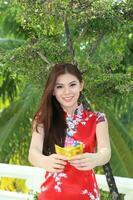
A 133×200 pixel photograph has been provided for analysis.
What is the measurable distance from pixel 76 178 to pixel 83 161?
0.48 ft

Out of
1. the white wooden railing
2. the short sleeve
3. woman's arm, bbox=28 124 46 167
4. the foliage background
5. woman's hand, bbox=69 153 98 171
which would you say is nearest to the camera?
woman's hand, bbox=69 153 98 171

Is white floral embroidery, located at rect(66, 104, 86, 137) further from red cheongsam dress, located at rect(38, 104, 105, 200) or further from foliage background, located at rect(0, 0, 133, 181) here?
foliage background, located at rect(0, 0, 133, 181)

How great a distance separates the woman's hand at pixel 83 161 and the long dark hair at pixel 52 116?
272mm

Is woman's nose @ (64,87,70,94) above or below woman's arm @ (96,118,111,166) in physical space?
above

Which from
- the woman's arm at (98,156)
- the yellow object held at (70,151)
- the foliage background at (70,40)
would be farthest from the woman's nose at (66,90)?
the foliage background at (70,40)

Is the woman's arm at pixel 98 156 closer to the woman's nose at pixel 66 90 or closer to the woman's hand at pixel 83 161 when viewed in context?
→ the woman's hand at pixel 83 161

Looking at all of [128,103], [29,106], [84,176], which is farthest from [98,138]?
[128,103]

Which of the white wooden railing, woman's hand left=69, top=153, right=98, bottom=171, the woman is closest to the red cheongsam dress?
the woman

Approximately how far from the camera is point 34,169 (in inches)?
165

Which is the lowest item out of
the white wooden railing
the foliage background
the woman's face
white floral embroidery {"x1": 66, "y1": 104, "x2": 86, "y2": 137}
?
the white wooden railing

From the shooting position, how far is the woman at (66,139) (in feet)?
7.31

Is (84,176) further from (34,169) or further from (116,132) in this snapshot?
(116,132)

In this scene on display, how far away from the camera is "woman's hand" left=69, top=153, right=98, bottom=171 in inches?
84.7

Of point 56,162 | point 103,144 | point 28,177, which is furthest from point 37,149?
point 28,177
